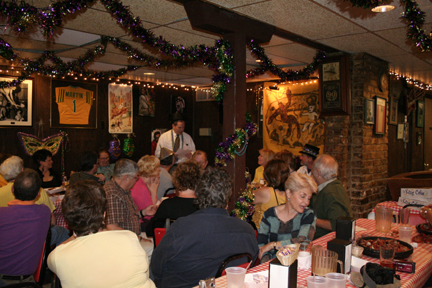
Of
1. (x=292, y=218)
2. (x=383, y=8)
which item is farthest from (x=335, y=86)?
(x=292, y=218)

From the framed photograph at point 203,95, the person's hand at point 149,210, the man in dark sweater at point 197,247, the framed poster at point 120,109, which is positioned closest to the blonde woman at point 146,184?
the person's hand at point 149,210

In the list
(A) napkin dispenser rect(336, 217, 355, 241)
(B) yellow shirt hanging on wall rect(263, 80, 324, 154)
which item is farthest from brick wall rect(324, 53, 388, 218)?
(A) napkin dispenser rect(336, 217, 355, 241)

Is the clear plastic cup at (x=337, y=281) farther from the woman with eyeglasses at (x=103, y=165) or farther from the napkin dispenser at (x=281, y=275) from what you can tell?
the woman with eyeglasses at (x=103, y=165)

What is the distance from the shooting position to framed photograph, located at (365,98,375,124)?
222 inches

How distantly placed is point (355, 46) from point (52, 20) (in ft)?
13.6

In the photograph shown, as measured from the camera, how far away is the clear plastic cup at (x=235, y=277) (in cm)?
160

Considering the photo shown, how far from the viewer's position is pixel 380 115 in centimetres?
610

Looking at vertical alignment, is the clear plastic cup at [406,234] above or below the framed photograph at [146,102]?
below

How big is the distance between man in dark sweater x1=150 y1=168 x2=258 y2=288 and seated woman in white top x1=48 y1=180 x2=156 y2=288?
0.63 feet

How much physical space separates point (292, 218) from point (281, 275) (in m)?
1.21

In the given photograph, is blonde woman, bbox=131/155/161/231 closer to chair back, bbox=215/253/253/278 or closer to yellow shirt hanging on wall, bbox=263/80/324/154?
chair back, bbox=215/253/253/278

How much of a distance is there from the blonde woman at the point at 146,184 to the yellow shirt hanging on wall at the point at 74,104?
3.84 metres

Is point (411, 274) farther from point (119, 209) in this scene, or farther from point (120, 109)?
point (120, 109)

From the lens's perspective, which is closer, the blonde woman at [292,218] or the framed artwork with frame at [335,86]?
the blonde woman at [292,218]
